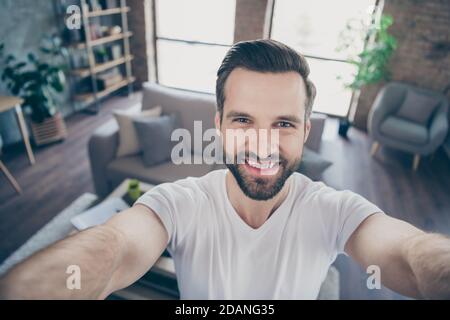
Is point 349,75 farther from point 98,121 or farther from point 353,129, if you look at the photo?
point 98,121

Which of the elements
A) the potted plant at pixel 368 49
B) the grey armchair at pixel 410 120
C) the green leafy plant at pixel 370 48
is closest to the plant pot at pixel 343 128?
the potted plant at pixel 368 49

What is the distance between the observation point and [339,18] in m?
0.72

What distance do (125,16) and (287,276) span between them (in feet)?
13.4

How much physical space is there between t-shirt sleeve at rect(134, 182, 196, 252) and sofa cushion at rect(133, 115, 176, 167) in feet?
4.15

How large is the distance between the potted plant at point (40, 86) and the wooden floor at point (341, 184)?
0.17m

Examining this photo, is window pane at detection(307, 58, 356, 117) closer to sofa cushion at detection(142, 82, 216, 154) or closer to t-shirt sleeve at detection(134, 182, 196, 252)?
t-shirt sleeve at detection(134, 182, 196, 252)

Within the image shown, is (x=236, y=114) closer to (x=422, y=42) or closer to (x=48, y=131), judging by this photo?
(x=48, y=131)

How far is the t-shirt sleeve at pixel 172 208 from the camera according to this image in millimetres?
674

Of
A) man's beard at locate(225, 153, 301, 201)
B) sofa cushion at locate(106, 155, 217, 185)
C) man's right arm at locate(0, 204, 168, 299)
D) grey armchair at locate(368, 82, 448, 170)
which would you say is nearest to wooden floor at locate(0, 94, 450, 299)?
grey armchair at locate(368, 82, 448, 170)

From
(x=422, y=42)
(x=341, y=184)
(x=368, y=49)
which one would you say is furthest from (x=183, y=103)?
(x=422, y=42)

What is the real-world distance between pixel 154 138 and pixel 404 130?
7.46 ft

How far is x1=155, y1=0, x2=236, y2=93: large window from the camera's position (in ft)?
2.34

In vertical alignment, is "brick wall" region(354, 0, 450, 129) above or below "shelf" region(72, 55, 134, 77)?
above

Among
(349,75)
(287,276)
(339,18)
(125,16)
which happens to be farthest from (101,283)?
(125,16)
